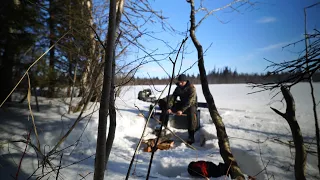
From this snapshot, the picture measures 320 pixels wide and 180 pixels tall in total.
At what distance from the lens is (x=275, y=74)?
1674 millimetres

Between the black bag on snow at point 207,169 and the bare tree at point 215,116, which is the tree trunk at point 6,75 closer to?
the bare tree at point 215,116

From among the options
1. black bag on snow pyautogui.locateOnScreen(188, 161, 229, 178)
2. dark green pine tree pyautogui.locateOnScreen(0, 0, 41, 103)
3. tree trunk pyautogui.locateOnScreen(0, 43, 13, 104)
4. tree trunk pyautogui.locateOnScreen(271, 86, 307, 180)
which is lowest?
black bag on snow pyautogui.locateOnScreen(188, 161, 229, 178)

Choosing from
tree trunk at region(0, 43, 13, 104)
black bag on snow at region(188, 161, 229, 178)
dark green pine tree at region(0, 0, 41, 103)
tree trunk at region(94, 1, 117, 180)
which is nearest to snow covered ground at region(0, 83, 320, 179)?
black bag on snow at region(188, 161, 229, 178)

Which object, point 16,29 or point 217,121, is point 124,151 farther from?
point 16,29

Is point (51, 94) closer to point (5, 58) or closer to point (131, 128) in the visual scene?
point (5, 58)

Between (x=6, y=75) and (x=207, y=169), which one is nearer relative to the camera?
(x=207, y=169)

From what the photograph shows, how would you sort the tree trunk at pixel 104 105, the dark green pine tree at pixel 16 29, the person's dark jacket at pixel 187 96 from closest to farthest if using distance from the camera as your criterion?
the tree trunk at pixel 104 105
the dark green pine tree at pixel 16 29
the person's dark jacket at pixel 187 96

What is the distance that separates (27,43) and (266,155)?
5.81 m

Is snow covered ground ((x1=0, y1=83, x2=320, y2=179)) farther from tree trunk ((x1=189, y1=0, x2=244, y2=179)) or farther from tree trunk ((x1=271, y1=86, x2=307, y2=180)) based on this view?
tree trunk ((x1=189, y1=0, x2=244, y2=179))

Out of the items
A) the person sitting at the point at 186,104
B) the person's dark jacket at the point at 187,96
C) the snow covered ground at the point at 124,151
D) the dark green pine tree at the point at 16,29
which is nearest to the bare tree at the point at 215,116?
the snow covered ground at the point at 124,151

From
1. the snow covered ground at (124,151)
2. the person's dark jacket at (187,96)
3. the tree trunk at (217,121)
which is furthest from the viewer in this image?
the person's dark jacket at (187,96)

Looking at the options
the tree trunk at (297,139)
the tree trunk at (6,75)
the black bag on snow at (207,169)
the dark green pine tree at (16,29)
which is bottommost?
the black bag on snow at (207,169)

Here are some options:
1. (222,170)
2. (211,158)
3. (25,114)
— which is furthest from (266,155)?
(25,114)

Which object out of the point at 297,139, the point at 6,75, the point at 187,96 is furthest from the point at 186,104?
the point at 6,75
